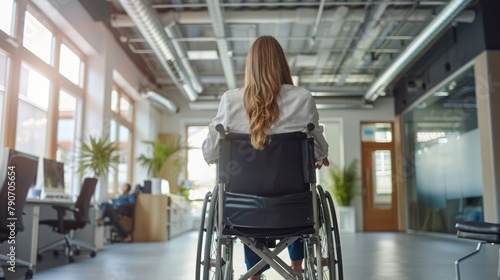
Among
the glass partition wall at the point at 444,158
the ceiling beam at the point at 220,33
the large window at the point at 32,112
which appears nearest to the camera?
the large window at the point at 32,112

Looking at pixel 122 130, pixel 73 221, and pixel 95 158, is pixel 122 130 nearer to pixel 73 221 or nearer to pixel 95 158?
pixel 95 158

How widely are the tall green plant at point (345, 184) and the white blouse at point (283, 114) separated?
939 centimetres

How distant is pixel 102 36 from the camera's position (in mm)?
7500

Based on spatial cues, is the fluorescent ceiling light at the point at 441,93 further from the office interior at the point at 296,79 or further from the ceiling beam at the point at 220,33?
the ceiling beam at the point at 220,33

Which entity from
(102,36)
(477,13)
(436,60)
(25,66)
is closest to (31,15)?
(25,66)

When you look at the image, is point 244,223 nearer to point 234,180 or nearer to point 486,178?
point 234,180

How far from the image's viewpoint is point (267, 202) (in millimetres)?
1731

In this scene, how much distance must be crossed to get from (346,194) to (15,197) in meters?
8.53

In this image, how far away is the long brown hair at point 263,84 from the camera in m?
1.76

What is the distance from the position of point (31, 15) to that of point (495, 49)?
608cm

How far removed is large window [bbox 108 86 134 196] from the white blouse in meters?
6.88

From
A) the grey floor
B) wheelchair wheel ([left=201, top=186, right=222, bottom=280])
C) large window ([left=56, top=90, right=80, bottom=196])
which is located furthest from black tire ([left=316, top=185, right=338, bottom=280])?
→ large window ([left=56, top=90, right=80, bottom=196])

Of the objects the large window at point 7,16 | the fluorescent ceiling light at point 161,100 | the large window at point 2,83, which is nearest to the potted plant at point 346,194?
the fluorescent ceiling light at point 161,100

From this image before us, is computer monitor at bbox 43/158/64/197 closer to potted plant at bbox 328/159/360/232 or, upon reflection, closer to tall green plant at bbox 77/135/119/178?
tall green plant at bbox 77/135/119/178
